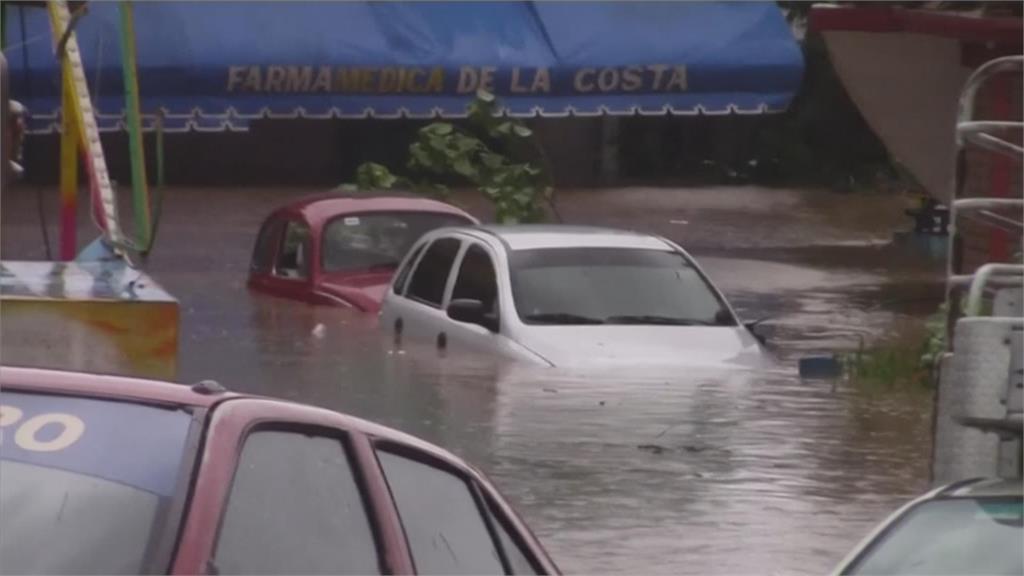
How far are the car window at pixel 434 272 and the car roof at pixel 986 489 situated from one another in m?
8.68

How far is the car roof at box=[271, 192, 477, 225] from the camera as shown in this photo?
1780cm

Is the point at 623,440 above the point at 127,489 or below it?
below

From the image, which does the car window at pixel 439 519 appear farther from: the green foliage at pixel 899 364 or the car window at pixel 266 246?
the car window at pixel 266 246

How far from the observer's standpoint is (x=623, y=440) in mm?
11508

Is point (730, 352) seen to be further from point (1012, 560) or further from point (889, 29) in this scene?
point (1012, 560)

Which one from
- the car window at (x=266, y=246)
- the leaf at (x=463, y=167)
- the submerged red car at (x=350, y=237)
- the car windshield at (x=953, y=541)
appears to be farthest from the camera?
the leaf at (x=463, y=167)

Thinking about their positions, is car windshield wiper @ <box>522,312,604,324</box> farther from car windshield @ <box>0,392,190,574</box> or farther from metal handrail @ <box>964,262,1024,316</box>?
car windshield @ <box>0,392,190,574</box>

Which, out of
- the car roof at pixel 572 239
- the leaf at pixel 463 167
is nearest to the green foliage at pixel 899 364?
the car roof at pixel 572 239

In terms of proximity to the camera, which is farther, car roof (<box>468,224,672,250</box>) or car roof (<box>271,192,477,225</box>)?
car roof (<box>271,192,477,225</box>)

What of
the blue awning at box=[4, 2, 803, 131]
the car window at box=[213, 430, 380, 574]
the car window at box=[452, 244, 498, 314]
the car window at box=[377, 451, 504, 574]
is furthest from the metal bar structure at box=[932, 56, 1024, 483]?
the blue awning at box=[4, 2, 803, 131]

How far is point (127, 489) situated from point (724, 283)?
64.1ft

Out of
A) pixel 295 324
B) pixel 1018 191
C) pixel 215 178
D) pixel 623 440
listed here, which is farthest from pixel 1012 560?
pixel 215 178

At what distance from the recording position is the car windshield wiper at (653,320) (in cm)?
1341

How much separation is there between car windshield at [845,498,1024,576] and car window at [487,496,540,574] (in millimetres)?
924
